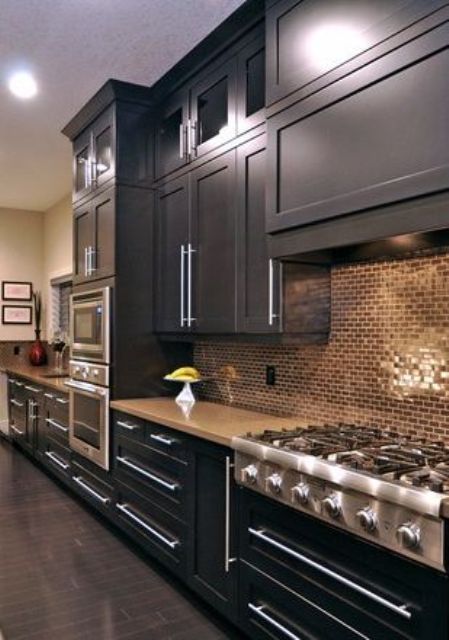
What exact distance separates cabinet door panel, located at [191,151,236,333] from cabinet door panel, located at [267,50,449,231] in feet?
1.66

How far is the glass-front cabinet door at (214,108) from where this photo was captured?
9.43 feet

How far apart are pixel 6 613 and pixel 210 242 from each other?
2098 mm

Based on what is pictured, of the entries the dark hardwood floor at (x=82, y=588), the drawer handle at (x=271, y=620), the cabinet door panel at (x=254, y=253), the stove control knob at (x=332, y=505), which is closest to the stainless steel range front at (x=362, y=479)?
the stove control knob at (x=332, y=505)

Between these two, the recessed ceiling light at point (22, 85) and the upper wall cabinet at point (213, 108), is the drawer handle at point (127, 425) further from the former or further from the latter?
the recessed ceiling light at point (22, 85)

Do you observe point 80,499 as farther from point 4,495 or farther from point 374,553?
point 374,553

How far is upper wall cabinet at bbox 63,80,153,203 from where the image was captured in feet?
11.6

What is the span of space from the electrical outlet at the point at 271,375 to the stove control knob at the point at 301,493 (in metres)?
1.18

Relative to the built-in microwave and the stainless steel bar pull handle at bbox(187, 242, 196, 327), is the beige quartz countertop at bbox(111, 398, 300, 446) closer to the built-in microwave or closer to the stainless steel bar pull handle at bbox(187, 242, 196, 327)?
the built-in microwave

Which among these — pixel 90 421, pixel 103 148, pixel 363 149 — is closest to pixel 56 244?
pixel 103 148

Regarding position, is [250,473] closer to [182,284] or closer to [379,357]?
[379,357]

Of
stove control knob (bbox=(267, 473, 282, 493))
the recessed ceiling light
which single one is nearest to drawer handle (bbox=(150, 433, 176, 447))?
stove control knob (bbox=(267, 473, 282, 493))

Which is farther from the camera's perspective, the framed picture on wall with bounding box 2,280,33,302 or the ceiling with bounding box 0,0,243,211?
the framed picture on wall with bounding box 2,280,33,302

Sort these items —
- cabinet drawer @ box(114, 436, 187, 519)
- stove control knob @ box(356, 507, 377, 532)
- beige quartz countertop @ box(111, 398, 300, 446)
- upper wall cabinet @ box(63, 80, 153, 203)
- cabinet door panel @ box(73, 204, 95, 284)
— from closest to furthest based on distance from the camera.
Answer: stove control knob @ box(356, 507, 377, 532)
beige quartz countertop @ box(111, 398, 300, 446)
cabinet drawer @ box(114, 436, 187, 519)
upper wall cabinet @ box(63, 80, 153, 203)
cabinet door panel @ box(73, 204, 95, 284)

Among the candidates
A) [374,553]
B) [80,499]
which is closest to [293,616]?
[374,553]
